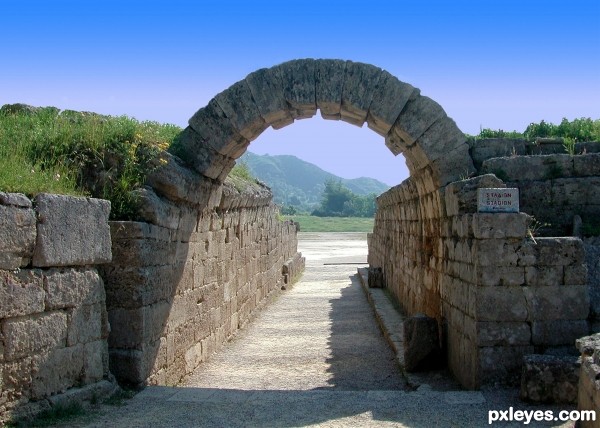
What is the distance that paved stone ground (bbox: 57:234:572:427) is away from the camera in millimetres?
5707

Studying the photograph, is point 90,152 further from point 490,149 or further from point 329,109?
point 490,149

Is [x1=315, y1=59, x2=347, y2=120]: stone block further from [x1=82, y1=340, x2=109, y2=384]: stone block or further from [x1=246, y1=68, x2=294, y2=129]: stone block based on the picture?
[x1=82, y1=340, x2=109, y2=384]: stone block

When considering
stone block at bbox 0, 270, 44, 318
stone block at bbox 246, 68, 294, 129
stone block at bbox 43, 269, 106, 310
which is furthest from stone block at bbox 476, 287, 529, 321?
stone block at bbox 0, 270, 44, 318

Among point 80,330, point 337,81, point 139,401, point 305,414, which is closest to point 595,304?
point 305,414

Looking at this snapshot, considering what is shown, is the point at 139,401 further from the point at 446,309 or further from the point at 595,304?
the point at 595,304

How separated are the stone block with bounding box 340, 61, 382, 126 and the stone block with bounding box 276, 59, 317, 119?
435mm

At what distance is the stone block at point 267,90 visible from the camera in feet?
26.9

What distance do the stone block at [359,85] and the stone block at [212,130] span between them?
1518 millimetres

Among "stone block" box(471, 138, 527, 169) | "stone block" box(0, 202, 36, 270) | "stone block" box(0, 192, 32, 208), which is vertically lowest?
"stone block" box(0, 202, 36, 270)

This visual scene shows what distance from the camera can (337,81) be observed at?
323 inches

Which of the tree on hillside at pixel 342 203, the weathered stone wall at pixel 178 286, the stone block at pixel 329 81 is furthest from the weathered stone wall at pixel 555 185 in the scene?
the tree on hillside at pixel 342 203

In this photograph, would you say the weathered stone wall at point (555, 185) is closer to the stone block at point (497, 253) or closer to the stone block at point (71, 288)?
the stone block at point (497, 253)

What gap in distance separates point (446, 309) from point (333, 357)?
2363 millimetres

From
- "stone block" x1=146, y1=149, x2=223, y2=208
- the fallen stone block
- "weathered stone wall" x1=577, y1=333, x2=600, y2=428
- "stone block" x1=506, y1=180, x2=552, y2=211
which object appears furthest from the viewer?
the fallen stone block
